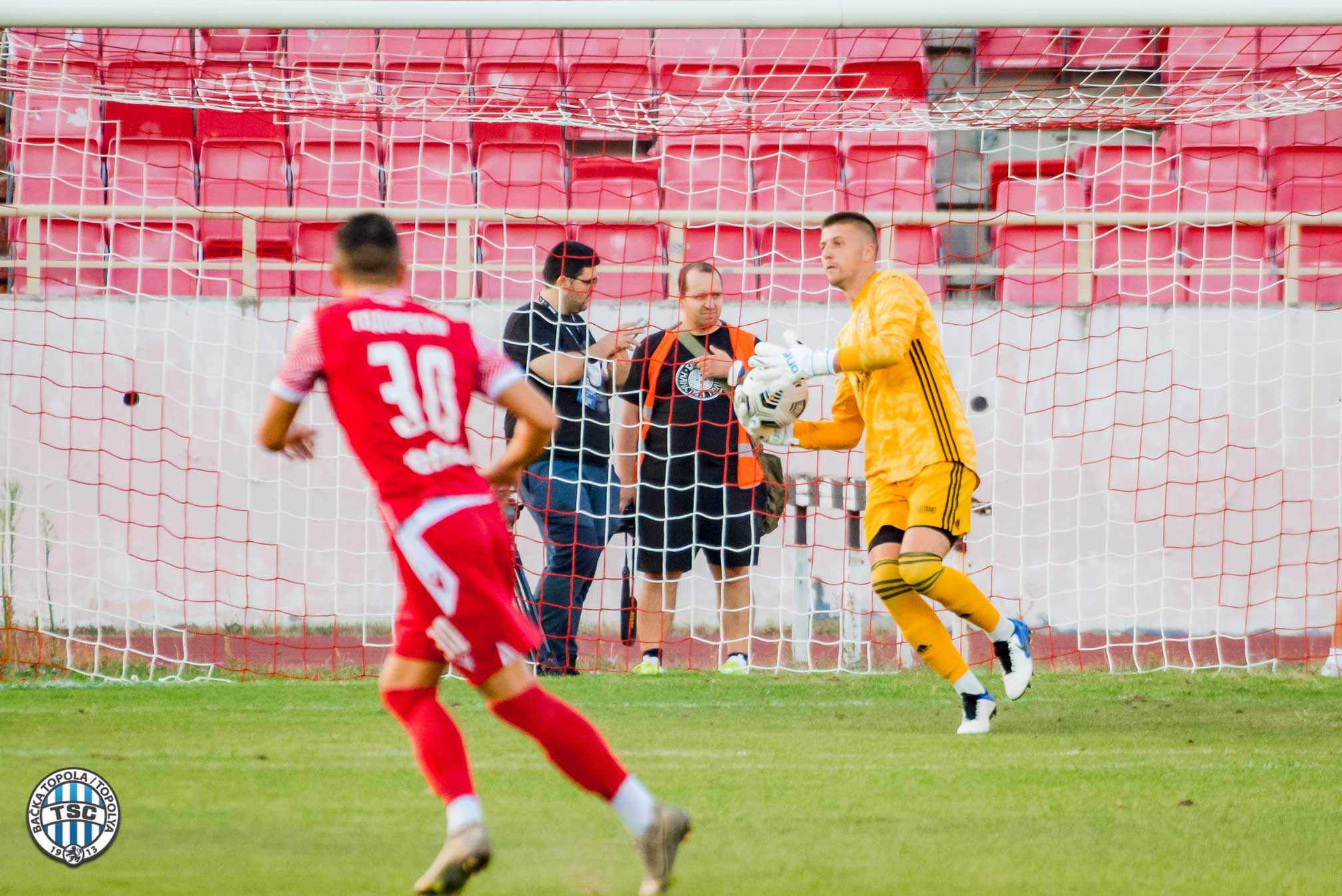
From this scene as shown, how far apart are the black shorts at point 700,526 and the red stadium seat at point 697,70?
2.10 m

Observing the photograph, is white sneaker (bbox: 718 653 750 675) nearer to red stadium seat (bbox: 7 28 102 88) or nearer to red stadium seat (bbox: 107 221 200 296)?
red stadium seat (bbox: 7 28 102 88)

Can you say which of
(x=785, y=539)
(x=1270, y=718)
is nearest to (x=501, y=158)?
(x=785, y=539)

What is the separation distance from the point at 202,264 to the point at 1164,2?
5.35 metres

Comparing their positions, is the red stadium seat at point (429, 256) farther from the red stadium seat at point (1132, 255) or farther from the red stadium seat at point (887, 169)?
the red stadium seat at point (1132, 255)

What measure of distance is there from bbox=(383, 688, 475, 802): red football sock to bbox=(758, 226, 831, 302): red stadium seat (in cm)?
586

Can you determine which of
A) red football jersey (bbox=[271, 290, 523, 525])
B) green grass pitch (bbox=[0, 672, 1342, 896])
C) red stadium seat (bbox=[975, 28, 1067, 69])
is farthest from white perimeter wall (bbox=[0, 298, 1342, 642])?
red football jersey (bbox=[271, 290, 523, 525])

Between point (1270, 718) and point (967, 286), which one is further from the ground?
point (967, 286)

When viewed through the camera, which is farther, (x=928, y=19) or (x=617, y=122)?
(x=617, y=122)

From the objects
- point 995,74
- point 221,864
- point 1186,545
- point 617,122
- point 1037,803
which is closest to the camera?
point 221,864

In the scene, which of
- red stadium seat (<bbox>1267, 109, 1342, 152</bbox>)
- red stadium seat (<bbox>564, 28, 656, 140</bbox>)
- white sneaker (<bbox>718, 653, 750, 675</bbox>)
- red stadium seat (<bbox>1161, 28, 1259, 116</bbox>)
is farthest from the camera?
red stadium seat (<bbox>1267, 109, 1342, 152</bbox>)

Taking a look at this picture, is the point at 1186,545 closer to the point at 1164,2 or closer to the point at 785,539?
the point at 785,539

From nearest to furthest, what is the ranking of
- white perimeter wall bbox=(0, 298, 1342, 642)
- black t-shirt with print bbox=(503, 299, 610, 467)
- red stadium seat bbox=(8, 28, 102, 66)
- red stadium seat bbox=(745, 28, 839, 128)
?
1. red stadium seat bbox=(8, 28, 102, 66)
2. black t-shirt with print bbox=(503, 299, 610, 467)
3. red stadium seat bbox=(745, 28, 839, 128)
4. white perimeter wall bbox=(0, 298, 1342, 642)

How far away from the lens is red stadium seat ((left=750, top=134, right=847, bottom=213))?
9727 mm

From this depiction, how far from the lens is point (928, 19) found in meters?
5.34
